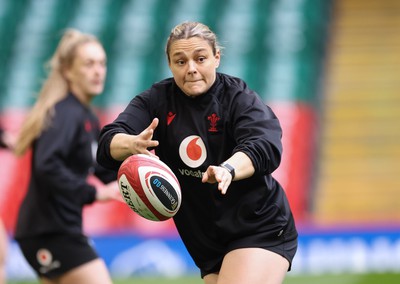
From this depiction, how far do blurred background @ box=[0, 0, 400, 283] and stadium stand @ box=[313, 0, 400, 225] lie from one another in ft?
0.06

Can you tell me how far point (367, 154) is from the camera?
12.6 metres

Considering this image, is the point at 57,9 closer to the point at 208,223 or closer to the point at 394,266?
the point at 394,266

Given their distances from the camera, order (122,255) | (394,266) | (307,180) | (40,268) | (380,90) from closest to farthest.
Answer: (40,268), (394,266), (122,255), (307,180), (380,90)

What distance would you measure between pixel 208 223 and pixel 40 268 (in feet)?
6.03

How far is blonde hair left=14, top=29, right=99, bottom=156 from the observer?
252 inches

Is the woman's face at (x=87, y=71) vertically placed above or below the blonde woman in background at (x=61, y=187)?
above

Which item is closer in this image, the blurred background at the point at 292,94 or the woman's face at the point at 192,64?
the woman's face at the point at 192,64

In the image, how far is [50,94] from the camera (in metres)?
6.59

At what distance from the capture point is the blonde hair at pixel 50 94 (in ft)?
21.0

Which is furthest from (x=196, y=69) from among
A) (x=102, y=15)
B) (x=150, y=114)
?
(x=102, y=15)

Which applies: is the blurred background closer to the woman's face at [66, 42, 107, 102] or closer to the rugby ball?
the woman's face at [66, 42, 107, 102]

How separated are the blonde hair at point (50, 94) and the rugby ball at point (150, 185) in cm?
206

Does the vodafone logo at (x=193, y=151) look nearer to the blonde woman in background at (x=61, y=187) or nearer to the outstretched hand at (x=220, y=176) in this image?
the outstretched hand at (x=220, y=176)

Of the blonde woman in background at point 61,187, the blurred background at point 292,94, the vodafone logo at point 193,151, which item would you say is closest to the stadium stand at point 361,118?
the blurred background at point 292,94
